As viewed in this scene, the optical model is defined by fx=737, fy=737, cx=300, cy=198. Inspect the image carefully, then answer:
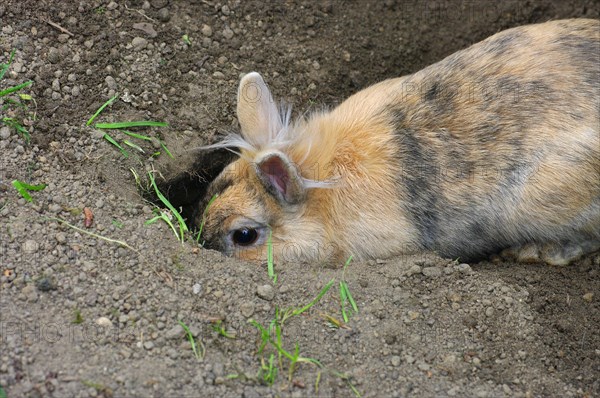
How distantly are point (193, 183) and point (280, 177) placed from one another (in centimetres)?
112

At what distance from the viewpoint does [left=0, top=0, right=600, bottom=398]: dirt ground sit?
4.18 metres

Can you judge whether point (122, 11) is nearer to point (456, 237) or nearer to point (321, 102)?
point (321, 102)

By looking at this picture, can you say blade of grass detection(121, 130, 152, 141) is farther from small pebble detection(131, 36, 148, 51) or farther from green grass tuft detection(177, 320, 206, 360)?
green grass tuft detection(177, 320, 206, 360)

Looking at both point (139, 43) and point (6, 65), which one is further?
point (139, 43)

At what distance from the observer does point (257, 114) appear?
18.8ft

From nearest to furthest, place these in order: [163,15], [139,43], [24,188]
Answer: [24,188] < [139,43] < [163,15]

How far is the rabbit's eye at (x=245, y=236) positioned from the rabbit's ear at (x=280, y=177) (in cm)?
33

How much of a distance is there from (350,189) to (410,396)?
1.71m

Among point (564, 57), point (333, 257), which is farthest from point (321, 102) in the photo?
point (564, 57)

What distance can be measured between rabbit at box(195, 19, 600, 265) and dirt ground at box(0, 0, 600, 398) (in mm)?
294

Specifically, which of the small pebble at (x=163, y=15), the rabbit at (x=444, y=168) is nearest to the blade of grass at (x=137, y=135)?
the rabbit at (x=444, y=168)

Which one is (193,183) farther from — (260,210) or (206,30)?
(206,30)

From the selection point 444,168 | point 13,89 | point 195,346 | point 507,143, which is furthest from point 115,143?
point 507,143

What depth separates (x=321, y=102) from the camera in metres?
6.61
